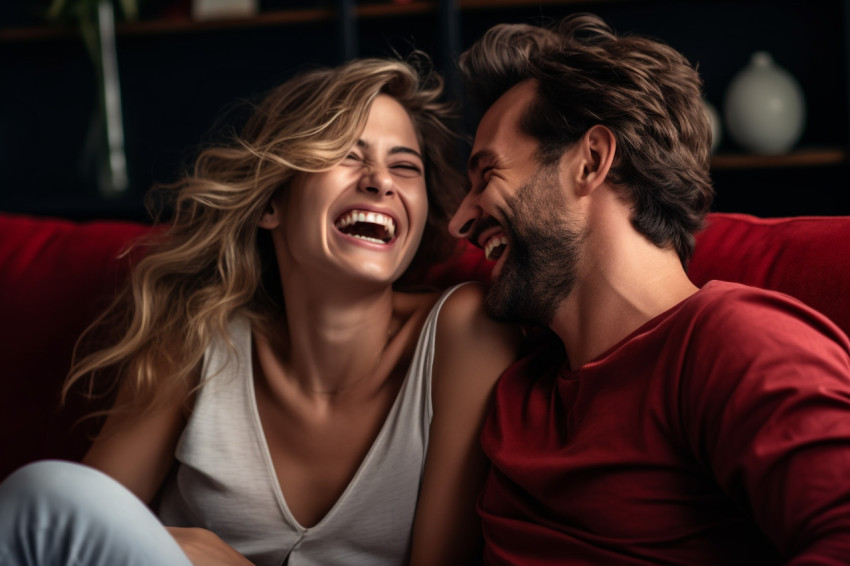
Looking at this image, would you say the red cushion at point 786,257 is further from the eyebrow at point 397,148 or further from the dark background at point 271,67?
the dark background at point 271,67

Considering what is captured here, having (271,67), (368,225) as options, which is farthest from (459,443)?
(271,67)

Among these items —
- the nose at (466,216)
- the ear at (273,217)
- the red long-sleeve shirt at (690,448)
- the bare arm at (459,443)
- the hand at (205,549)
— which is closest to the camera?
the red long-sleeve shirt at (690,448)

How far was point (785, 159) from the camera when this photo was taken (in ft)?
8.84

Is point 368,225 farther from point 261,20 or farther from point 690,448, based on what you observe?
point 261,20

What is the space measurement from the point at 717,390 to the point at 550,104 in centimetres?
57

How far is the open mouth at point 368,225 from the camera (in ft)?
4.60

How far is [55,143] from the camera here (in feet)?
12.0

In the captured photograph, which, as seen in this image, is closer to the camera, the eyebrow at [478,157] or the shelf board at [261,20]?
the eyebrow at [478,157]

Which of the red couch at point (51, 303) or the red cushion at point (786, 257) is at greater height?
the red cushion at point (786, 257)

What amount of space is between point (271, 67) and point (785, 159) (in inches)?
76.9

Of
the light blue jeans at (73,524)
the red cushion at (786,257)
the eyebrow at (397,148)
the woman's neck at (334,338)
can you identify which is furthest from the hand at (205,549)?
the red cushion at (786,257)

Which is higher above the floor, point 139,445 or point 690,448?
point 690,448

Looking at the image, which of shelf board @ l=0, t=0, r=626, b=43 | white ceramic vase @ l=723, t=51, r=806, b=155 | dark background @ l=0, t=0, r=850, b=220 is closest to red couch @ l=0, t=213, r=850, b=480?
dark background @ l=0, t=0, r=850, b=220

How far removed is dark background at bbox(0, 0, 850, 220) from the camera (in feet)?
9.55
